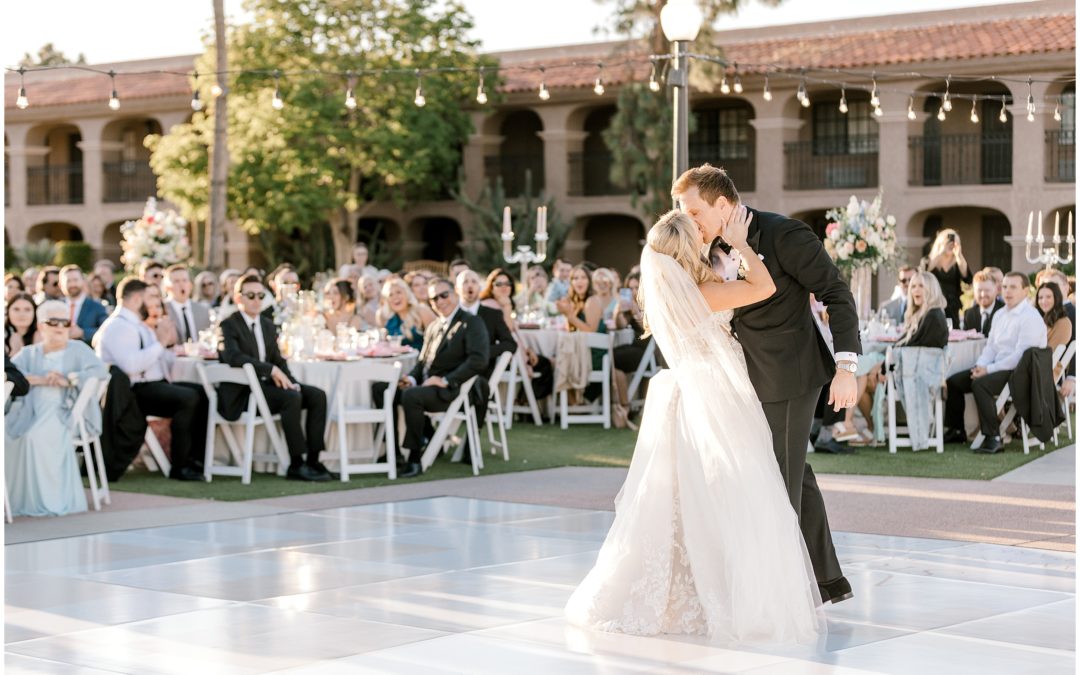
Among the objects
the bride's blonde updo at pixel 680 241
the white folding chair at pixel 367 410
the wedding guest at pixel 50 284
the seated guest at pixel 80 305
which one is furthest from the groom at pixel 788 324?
the wedding guest at pixel 50 284

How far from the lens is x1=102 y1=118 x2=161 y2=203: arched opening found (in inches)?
1575

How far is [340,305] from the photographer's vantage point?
14844 millimetres

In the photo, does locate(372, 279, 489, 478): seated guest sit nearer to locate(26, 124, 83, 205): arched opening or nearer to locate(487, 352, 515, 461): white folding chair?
locate(487, 352, 515, 461): white folding chair

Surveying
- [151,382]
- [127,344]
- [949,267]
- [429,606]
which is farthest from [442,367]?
[949,267]

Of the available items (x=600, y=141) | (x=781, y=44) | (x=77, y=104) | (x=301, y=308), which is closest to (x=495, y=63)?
(x=600, y=141)

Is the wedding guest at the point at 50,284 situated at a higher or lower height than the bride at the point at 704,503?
higher

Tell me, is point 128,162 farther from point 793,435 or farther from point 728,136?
point 793,435

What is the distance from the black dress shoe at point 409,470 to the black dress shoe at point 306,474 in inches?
22.7

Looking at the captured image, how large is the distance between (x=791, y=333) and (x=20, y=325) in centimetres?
701

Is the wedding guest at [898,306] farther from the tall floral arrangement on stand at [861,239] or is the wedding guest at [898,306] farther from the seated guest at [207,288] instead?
the seated guest at [207,288]

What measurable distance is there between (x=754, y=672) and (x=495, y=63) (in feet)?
94.6

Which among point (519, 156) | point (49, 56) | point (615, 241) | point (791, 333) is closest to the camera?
point (791, 333)

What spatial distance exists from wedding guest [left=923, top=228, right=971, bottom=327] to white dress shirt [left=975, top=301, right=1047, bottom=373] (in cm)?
136

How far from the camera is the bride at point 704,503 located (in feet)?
20.8
